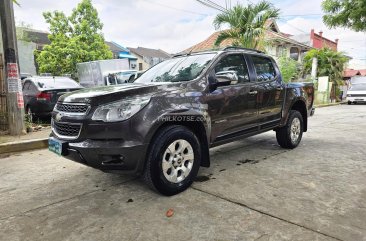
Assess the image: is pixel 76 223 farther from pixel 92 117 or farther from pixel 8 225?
pixel 92 117

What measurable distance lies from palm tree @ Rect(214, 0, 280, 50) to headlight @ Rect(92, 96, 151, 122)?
9847mm

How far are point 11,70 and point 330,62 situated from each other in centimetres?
2045

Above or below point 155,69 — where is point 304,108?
below

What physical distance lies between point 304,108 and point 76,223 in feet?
16.2

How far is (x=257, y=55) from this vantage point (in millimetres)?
5047

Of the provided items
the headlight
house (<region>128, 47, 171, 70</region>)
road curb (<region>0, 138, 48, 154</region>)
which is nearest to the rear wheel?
road curb (<region>0, 138, 48, 154</region>)

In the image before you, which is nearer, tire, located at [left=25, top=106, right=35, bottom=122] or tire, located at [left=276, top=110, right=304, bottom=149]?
tire, located at [left=276, top=110, right=304, bottom=149]

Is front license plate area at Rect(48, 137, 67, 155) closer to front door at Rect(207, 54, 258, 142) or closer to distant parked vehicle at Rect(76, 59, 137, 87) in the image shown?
front door at Rect(207, 54, 258, 142)

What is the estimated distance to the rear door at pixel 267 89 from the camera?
4844mm

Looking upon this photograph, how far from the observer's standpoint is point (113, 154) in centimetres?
308

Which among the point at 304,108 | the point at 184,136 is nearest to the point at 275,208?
the point at 184,136

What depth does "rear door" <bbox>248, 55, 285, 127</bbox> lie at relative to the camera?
4844 millimetres

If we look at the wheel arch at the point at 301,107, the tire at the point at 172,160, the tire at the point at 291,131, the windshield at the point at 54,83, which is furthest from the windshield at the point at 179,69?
the windshield at the point at 54,83

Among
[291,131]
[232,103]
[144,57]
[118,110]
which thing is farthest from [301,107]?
[144,57]
